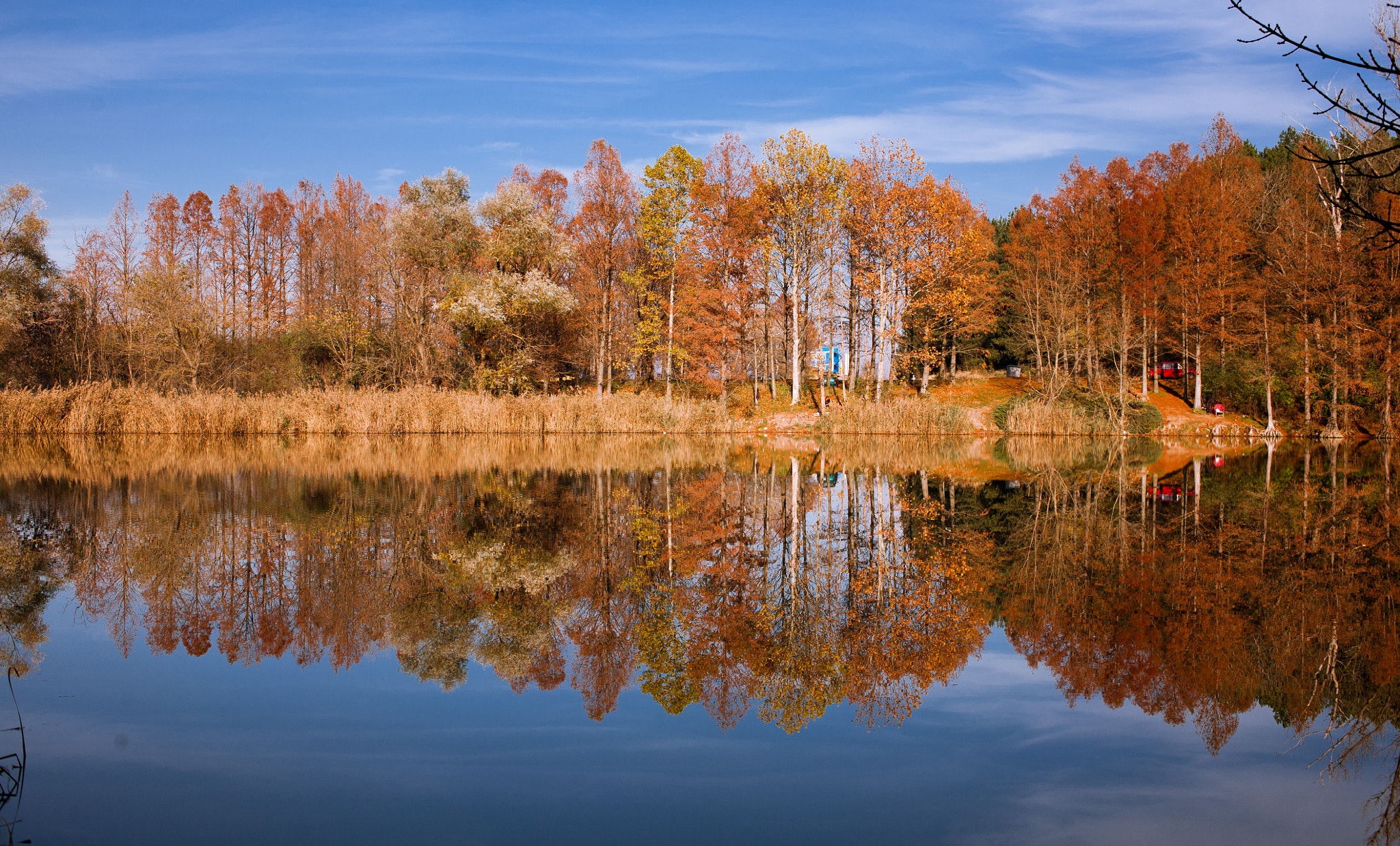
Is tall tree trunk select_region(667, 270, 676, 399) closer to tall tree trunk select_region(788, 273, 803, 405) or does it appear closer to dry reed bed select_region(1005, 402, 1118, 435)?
tall tree trunk select_region(788, 273, 803, 405)

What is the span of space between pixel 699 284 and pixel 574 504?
91.0 feet

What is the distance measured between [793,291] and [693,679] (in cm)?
3325

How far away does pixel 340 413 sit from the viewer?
91.8 feet

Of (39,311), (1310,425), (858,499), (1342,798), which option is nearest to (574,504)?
(858,499)

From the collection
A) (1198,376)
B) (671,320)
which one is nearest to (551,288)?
(671,320)

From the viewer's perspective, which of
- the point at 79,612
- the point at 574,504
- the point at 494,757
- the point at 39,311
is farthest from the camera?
the point at 39,311

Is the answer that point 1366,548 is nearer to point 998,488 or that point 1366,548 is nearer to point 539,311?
point 998,488

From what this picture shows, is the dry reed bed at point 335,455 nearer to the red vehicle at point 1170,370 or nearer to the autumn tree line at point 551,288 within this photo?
the autumn tree line at point 551,288

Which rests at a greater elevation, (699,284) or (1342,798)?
(699,284)

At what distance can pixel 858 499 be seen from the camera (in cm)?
1262

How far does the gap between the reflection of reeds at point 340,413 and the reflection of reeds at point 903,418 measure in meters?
4.78

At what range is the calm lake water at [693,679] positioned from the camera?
3.32 m

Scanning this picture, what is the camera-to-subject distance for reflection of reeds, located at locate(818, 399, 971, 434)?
30.5 meters

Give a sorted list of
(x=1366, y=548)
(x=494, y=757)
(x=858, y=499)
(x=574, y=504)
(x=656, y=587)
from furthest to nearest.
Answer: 1. (x=858, y=499)
2. (x=574, y=504)
3. (x=1366, y=548)
4. (x=656, y=587)
5. (x=494, y=757)
